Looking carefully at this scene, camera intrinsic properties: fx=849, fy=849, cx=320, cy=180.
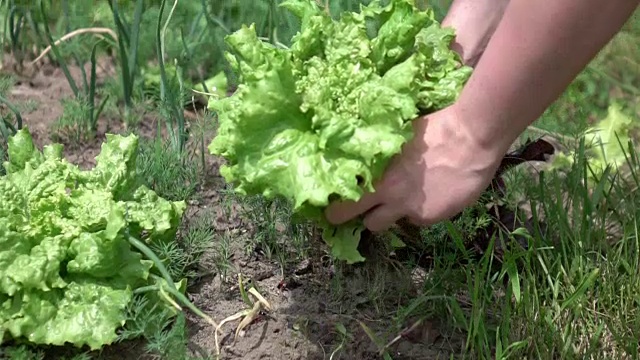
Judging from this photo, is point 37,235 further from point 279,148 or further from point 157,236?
point 279,148

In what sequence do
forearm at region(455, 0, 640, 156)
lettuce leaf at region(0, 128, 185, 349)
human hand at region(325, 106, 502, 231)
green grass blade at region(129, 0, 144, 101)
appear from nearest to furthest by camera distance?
forearm at region(455, 0, 640, 156) < human hand at region(325, 106, 502, 231) < lettuce leaf at region(0, 128, 185, 349) < green grass blade at region(129, 0, 144, 101)

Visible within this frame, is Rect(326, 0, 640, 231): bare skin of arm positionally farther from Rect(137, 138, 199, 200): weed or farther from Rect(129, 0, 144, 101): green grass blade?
Rect(129, 0, 144, 101): green grass blade

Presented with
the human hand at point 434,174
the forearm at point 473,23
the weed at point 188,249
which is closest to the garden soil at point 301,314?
the weed at point 188,249

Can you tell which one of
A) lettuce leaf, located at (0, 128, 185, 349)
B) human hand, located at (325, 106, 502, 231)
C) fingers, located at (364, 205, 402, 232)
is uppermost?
human hand, located at (325, 106, 502, 231)

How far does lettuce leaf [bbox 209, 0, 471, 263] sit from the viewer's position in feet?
5.47

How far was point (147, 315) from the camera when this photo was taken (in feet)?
6.24

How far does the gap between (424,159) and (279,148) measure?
0.29 metres

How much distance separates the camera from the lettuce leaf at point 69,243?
71.8 inches

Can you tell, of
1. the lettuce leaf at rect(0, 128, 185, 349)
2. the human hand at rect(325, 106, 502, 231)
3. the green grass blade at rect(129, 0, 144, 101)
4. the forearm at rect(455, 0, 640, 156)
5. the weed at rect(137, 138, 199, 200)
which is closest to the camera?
the forearm at rect(455, 0, 640, 156)

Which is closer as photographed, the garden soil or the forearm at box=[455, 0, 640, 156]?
the forearm at box=[455, 0, 640, 156]

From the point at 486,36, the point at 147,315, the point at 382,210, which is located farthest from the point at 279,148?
the point at 486,36

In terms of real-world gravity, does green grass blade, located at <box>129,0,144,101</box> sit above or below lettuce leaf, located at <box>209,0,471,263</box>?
below

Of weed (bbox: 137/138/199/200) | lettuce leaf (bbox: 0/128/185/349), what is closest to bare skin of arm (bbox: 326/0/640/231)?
lettuce leaf (bbox: 0/128/185/349)

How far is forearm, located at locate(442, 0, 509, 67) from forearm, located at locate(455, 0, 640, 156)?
41cm
